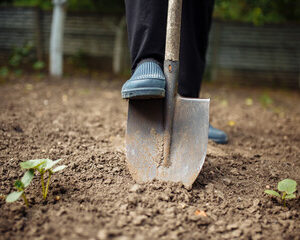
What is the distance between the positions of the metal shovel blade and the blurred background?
16.6 feet

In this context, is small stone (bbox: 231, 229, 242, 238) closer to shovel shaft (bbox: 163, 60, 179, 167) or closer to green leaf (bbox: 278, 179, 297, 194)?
green leaf (bbox: 278, 179, 297, 194)

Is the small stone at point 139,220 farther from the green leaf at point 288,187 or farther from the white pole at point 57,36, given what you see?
the white pole at point 57,36

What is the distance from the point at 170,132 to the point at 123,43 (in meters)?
5.51

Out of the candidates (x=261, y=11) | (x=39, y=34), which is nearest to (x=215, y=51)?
(x=261, y=11)

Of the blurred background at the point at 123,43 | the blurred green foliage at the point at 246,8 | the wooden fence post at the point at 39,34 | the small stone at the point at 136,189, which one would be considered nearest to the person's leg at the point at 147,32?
the small stone at the point at 136,189

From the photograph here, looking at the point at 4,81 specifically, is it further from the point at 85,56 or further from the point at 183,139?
the point at 183,139

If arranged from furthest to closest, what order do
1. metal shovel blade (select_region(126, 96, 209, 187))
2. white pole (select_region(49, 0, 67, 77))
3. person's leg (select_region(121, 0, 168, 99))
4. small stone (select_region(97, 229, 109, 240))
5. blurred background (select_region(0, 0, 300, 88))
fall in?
1. blurred background (select_region(0, 0, 300, 88))
2. white pole (select_region(49, 0, 67, 77))
3. person's leg (select_region(121, 0, 168, 99))
4. metal shovel blade (select_region(126, 96, 209, 187))
5. small stone (select_region(97, 229, 109, 240))

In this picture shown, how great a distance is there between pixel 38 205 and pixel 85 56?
19.7ft

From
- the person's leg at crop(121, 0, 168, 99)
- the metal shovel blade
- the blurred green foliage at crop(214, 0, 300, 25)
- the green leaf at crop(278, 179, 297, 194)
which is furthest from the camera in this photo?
the blurred green foliage at crop(214, 0, 300, 25)

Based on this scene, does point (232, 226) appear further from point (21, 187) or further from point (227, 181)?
point (21, 187)

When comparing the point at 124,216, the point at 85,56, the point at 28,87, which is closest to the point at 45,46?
the point at 85,56

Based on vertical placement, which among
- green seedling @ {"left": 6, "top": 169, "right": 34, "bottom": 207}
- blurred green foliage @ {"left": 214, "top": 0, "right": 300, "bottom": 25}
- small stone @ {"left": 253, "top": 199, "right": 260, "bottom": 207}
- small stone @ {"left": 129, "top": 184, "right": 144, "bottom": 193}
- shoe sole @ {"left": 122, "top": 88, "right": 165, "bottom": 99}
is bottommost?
small stone @ {"left": 253, "top": 199, "right": 260, "bottom": 207}

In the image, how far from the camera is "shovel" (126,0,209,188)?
1.32 metres

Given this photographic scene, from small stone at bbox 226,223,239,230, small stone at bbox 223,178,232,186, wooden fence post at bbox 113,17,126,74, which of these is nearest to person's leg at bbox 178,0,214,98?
small stone at bbox 223,178,232,186
